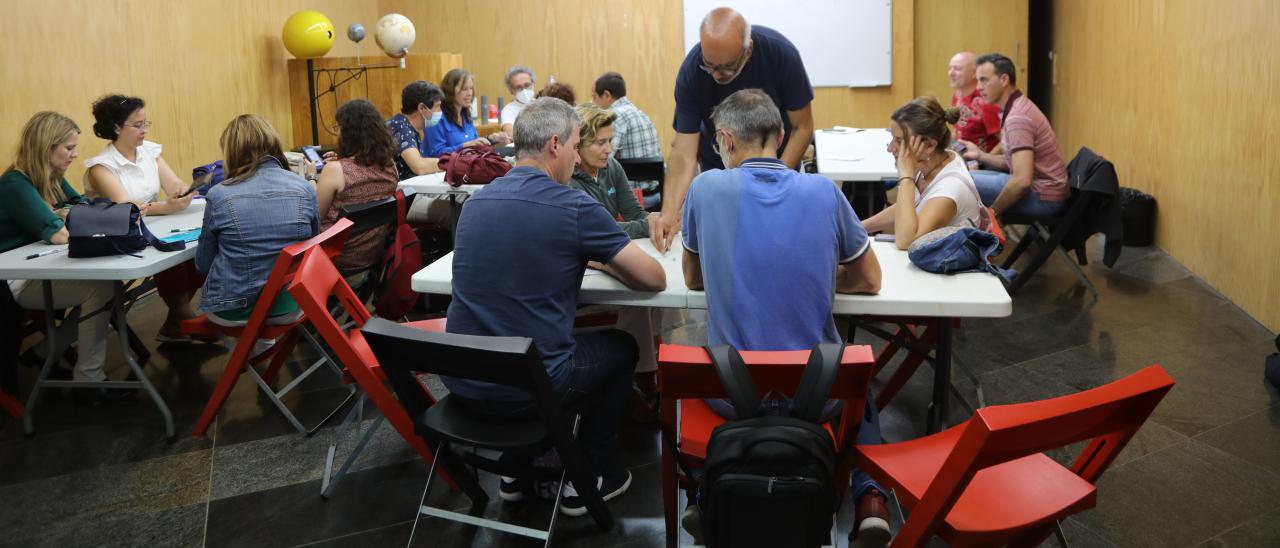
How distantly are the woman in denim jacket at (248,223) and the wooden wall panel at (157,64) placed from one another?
1985 millimetres

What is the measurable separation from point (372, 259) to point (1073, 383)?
9.38 ft

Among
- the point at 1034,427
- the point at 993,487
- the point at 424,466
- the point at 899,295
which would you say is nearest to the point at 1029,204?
the point at 899,295

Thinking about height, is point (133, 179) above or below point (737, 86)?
below

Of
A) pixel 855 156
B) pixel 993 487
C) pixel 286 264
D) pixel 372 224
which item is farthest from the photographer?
pixel 855 156

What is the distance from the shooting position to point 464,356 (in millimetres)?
2033

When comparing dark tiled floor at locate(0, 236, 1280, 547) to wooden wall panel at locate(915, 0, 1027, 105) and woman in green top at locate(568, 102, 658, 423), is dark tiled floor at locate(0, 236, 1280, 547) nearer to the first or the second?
woman in green top at locate(568, 102, 658, 423)

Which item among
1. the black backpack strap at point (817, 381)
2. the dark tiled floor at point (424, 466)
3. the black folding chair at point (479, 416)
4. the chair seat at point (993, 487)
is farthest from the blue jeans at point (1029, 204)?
the black backpack strap at point (817, 381)

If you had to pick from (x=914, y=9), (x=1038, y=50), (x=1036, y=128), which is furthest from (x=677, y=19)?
(x=1036, y=128)

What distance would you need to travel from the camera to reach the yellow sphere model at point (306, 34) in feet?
23.1

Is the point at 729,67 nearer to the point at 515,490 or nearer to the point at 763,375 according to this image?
the point at 515,490

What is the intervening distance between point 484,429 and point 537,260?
1.44 feet

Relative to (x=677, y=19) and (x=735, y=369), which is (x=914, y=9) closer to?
(x=677, y=19)

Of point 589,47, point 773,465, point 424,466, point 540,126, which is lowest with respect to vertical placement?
point 424,466

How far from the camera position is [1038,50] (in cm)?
937
